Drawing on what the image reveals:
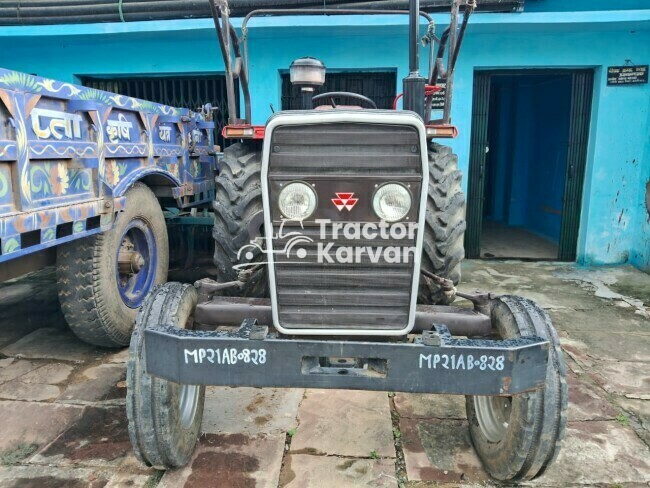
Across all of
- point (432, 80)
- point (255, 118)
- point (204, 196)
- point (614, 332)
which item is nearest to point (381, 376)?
point (432, 80)

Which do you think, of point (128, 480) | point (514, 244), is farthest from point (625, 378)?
point (514, 244)

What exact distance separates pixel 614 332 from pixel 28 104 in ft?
15.7

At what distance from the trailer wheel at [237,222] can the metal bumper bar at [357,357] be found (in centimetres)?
79

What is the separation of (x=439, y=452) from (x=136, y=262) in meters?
2.68

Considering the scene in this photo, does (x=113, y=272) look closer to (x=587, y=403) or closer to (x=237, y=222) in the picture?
(x=237, y=222)

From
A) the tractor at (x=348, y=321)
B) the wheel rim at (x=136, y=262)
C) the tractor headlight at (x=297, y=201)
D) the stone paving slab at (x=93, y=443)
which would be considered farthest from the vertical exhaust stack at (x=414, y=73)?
the stone paving slab at (x=93, y=443)

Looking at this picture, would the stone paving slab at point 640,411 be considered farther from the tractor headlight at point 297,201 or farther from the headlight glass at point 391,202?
the tractor headlight at point 297,201

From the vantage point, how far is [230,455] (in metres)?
2.78

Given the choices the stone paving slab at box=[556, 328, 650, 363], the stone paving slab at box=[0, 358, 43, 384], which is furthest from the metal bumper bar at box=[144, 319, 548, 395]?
the stone paving slab at box=[556, 328, 650, 363]

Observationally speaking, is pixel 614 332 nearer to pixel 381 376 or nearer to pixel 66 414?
pixel 381 376

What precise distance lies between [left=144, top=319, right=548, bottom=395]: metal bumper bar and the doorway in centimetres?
510

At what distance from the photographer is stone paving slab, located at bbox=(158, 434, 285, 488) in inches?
101

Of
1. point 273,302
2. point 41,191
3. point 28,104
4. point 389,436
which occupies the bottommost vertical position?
point 389,436

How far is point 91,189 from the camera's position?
339cm
